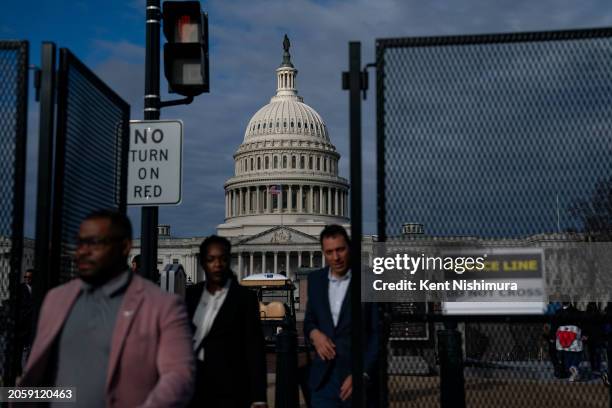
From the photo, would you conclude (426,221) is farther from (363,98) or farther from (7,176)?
(7,176)

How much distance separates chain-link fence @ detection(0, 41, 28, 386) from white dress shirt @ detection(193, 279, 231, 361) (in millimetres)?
1135

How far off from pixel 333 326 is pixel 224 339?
0.76m

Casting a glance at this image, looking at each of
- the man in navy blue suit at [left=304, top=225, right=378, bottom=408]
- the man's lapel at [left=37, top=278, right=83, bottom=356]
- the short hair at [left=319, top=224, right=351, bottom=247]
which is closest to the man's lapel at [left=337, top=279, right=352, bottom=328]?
the man in navy blue suit at [left=304, top=225, right=378, bottom=408]

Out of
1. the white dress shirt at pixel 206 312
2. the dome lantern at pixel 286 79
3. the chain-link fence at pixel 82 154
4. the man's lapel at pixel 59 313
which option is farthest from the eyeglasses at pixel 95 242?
the dome lantern at pixel 286 79

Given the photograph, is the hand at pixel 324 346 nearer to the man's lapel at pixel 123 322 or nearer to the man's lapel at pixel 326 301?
the man's lapel at pixel 326 301

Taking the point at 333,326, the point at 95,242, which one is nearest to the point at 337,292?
the point at 333,326

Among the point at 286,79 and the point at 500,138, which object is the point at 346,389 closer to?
the point at 500,138

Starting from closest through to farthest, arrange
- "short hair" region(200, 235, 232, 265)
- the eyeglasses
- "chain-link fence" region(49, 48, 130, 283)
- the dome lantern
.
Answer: the eyeglasses → "chain-link fence" region(49, 48, 130, 283) → "short hair" region(200, 235, 232, 265) → the dome lantern

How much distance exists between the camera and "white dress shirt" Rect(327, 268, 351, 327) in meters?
5.45

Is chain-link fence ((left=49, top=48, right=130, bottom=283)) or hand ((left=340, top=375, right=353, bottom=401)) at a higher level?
chain-link fence ((left=49, top=48, right=130, bottom=283))

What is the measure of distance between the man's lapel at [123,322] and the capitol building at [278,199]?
107 meters

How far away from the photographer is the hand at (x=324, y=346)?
17.4 ft

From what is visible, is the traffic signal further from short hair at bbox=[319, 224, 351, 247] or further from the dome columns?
the dome columns

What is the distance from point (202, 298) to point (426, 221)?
5.09ft
